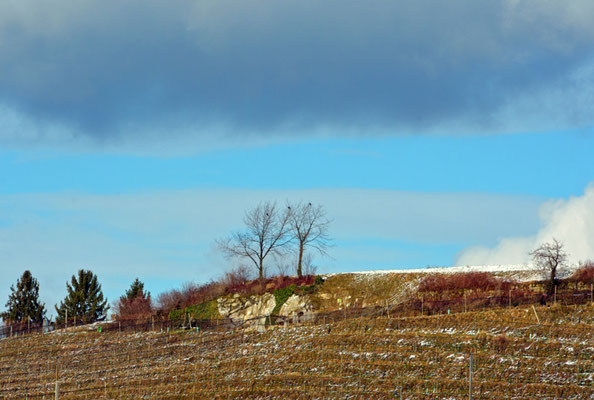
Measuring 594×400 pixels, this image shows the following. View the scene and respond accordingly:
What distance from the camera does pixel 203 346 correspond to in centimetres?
5472

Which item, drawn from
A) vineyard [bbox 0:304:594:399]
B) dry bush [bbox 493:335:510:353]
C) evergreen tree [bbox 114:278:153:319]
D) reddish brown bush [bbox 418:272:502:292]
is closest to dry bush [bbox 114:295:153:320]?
evergreen tree [bbox 114:278:153:319]

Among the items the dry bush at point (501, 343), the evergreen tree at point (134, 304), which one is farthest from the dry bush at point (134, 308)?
the dry bush at point (501, 343)

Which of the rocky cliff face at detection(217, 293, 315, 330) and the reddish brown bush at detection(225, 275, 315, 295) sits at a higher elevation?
the reddish brown bush at detection(225, 275, 315, 295)

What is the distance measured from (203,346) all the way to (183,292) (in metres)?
14.9

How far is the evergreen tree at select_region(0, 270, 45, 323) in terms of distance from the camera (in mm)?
84000

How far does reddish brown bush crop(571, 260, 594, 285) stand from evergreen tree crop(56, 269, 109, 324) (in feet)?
147

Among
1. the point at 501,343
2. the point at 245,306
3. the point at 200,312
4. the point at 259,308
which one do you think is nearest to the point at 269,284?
the point at 245,306

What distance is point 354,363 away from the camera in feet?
147

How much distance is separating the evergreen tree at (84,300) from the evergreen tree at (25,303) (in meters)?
3.69

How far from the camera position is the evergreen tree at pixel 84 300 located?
8088 cm

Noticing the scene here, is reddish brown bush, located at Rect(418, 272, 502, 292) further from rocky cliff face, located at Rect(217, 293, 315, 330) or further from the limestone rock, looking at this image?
rocky cliff face, located at Rect(217, 293, 315, 330)

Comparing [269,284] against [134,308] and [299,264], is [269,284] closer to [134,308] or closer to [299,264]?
[299,264]

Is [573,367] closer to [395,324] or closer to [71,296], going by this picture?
[395,324]

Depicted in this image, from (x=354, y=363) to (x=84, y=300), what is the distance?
43.3 meters
